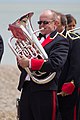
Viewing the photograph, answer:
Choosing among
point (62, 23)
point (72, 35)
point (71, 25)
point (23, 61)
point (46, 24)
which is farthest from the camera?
point (71, 25)

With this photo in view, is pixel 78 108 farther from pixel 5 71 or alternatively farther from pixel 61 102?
pixel 5 71

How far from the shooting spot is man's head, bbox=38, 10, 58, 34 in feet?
16.2

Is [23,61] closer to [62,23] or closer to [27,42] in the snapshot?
[27,42]

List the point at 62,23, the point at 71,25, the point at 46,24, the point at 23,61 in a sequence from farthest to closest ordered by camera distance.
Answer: the point at 71,25
the point at 62,23
the point at 46,24
the point at 23,61

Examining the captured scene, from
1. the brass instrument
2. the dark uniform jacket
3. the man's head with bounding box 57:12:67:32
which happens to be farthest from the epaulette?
the brass instrument

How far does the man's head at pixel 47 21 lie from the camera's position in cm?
493

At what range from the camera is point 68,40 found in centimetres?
521

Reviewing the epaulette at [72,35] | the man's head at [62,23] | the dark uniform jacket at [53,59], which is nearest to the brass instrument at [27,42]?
the dark uniform jacket at [53,59]

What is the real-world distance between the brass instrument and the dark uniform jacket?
0.20 feet

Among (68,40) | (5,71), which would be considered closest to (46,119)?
(68,40)

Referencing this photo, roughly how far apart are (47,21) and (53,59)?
1.28 ft

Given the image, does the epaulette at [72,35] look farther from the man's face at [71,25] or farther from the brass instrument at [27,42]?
the brass instrument at [27,42]

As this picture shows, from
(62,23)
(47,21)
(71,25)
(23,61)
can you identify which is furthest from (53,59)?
(71,25)

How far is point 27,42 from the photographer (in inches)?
190
